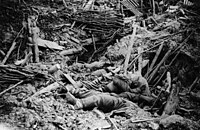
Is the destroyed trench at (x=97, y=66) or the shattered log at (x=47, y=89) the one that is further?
the shattered log at (x=47, y=89)

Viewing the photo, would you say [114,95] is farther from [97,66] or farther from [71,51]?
[71,51]

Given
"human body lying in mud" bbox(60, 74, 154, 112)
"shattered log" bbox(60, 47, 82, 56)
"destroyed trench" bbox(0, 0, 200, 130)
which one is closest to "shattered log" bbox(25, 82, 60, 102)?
"destroyed trench" bbox(0, 0, 200, 130)

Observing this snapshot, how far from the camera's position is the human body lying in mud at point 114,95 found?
203 inches

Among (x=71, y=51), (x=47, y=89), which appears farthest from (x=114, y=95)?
(x=71, y=51)

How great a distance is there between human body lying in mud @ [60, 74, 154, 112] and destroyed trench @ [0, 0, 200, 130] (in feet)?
0.07

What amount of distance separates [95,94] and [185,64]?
3.16m

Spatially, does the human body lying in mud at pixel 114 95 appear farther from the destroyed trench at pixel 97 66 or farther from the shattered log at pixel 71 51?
the shattered log at pixel 71 51

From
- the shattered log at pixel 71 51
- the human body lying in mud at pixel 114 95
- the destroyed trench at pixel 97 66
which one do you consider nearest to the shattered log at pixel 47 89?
the destroyed trench at pixel 97 66

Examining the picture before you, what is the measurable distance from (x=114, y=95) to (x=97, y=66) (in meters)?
1.67

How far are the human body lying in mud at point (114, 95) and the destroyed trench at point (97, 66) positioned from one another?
2 cm

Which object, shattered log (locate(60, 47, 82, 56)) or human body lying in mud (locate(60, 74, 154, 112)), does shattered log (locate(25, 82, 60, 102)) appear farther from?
shattered log (locate(60, 47, 82, 56))

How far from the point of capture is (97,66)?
7.22m

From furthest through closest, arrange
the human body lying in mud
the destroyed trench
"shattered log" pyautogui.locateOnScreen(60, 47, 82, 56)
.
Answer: "shattered log" pyautogui.locateOnScreen(60, 47, 82, 56) < the human body lying in mud < the destroyed trench

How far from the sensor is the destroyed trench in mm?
4820
